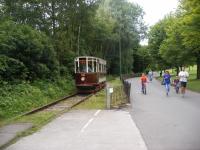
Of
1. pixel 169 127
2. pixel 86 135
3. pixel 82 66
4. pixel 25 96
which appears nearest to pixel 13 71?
pixel 25 96

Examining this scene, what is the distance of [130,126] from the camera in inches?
588

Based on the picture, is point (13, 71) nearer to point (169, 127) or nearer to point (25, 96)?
point (25, 96)

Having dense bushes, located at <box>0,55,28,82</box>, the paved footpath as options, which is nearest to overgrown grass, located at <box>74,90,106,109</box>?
dense bushes, located at <box>0,55,28,82</box>

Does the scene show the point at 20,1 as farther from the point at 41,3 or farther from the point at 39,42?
the point at 39,42

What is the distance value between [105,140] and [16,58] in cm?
1828

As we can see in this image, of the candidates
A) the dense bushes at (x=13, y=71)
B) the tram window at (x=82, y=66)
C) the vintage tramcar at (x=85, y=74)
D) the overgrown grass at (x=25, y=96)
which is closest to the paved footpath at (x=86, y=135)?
the overgrown grass at (x=25, y=96)

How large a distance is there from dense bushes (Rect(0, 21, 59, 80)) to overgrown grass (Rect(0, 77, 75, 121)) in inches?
40.1

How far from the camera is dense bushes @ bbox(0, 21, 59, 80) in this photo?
90.2ft

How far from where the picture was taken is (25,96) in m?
24.6

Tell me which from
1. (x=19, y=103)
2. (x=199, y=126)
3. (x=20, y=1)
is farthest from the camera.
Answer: (x=20, y=1)

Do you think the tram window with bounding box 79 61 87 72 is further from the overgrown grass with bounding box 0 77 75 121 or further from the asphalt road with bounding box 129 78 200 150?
the asphalt road with bounding box 129 78 200 150

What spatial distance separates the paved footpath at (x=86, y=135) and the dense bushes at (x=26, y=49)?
10755 millimetres

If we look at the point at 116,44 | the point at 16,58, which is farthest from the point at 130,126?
the point at 116,44

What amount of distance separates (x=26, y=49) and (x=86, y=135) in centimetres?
1778
